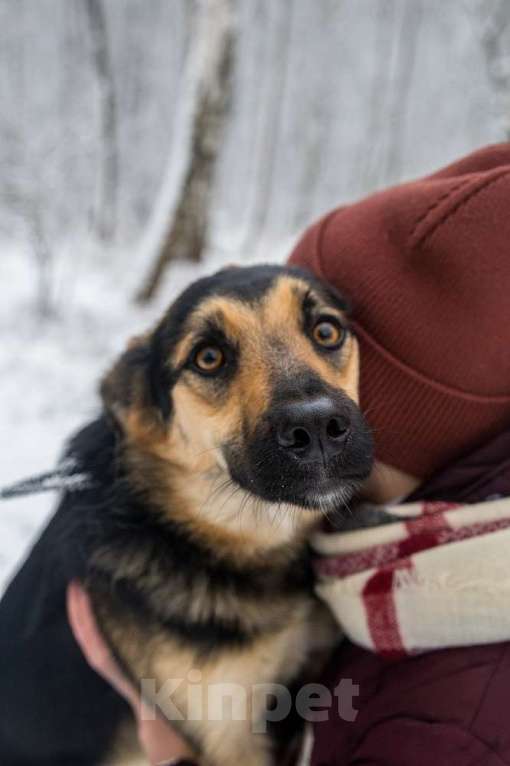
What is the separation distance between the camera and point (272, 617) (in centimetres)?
189

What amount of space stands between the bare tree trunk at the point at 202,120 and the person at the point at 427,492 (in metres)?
5.98

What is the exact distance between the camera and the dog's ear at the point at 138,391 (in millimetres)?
2014

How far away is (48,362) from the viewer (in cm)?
655

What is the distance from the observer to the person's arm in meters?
1.78

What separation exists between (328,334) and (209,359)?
0.40 m

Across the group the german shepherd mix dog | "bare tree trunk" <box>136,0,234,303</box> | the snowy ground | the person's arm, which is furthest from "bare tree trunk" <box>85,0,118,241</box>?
the person's arm

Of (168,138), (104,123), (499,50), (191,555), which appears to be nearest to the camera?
(191,555)

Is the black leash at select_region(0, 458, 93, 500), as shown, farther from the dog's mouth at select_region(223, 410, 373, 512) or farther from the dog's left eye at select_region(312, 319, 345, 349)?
the dog's left eye at select_region(312, 319, 345, 349)

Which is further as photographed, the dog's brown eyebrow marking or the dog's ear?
the dog's ear

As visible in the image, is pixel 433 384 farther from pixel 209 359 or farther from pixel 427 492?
pixel 209 359

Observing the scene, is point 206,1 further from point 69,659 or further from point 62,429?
point 69,659

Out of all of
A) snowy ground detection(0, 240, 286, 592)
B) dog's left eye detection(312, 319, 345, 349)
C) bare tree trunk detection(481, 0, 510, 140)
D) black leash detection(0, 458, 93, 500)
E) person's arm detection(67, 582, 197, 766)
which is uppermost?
bare tree trunk detection(481, 0, 510, 140)

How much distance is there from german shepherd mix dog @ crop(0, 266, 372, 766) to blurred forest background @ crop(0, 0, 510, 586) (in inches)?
66.7

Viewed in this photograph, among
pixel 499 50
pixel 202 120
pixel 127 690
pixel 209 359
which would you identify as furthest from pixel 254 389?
pixel 499 50
